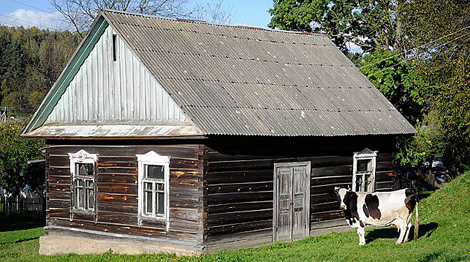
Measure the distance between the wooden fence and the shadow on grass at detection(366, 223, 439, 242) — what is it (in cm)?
1830

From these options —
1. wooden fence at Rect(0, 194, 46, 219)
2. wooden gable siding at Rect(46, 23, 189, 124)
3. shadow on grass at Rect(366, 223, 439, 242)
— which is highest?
wooden gable siding at Rect(46, 23, 189, 124)

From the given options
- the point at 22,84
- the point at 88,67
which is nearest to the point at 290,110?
the point at 88,67

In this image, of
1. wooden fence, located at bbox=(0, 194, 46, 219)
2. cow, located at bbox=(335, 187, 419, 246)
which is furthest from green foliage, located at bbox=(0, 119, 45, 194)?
cow, located at bbox=(335, 187, 419, 246)

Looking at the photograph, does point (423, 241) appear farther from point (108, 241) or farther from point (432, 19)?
point (432, 19)

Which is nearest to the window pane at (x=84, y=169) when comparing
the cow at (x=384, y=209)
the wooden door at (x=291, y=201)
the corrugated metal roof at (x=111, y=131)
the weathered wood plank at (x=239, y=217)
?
the corrugated metal roof at (x=111, y=131)

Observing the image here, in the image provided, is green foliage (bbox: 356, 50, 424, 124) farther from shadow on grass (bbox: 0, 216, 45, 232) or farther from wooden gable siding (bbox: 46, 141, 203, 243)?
shadow on grass (bbox: 0, 216, 45, 232)

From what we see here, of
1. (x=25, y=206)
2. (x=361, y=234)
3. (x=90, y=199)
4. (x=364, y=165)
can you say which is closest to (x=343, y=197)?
(x=361, y=234)

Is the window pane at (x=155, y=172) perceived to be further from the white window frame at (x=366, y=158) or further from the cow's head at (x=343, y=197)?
the white window frame at (x=366, y=158)

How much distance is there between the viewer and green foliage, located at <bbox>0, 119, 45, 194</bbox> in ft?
104

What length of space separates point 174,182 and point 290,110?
153 inches

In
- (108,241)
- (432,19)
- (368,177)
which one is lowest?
(108,241)

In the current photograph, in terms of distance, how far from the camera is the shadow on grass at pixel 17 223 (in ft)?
91.2

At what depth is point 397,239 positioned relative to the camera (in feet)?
52.1

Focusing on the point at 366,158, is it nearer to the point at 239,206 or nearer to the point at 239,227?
the point at 239,206
